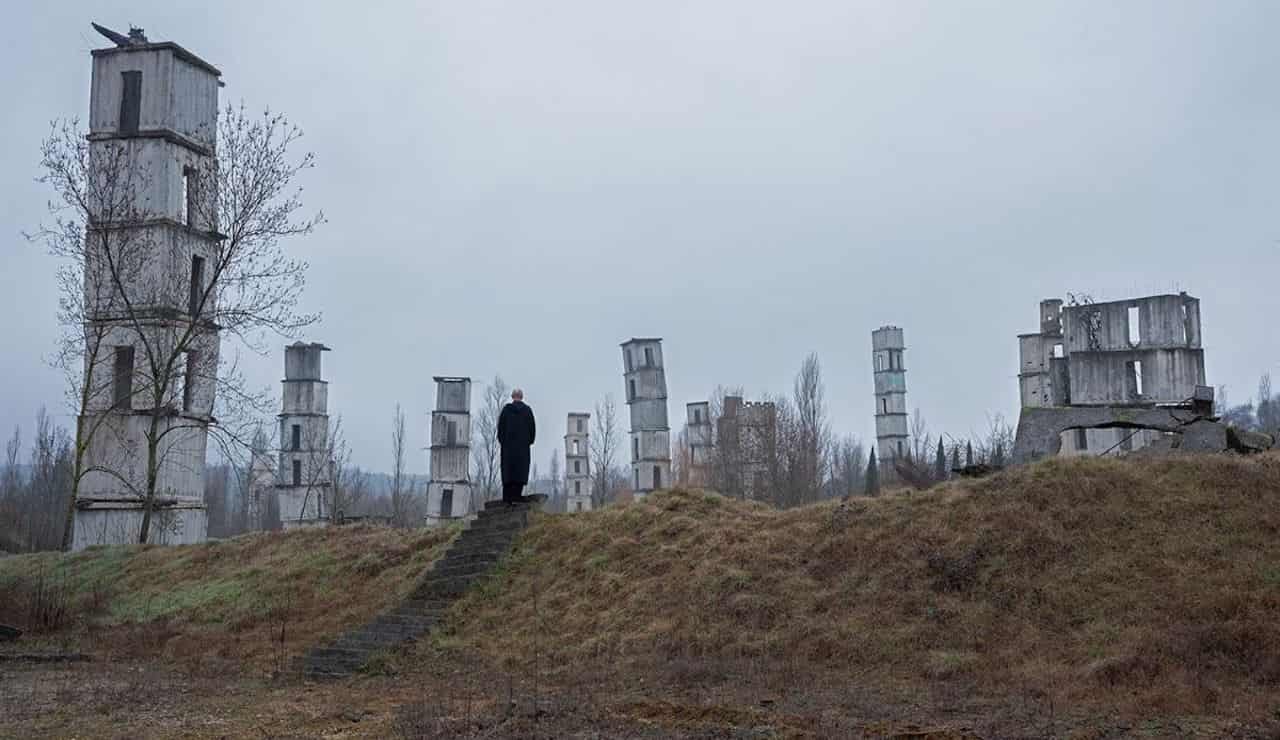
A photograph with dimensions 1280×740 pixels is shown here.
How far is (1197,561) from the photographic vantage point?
11953mm

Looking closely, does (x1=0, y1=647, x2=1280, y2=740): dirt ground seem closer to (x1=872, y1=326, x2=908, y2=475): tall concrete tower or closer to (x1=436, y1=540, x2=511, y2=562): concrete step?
(x1=436, y1=540, x2=511, y2=562): concrete step

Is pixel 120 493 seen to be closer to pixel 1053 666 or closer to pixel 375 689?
pixel 375 689

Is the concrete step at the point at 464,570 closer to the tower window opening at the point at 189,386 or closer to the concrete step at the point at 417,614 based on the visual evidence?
the concrete step at the point at 417,614

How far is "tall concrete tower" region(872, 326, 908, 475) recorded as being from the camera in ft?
179

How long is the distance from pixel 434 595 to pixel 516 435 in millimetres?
2674

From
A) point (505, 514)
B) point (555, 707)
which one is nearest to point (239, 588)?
point (505, 514)

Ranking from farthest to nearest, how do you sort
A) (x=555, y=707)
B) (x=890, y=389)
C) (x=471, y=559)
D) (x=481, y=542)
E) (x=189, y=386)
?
(x=890, y=389) → (x=189, y=386) → (x=481, y=542) → (x=471, y=559) → (x=555, y=707)

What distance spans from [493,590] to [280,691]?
12.8 ft

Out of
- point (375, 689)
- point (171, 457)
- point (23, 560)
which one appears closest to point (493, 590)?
point (375, 689)

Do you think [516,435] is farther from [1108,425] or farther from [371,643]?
[1108,425]

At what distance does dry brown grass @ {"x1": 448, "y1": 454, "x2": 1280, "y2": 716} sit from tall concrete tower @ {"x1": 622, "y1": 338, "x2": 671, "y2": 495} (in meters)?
28.7

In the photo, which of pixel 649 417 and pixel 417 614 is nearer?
pixel 417 614

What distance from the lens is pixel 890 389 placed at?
54438 millimetres

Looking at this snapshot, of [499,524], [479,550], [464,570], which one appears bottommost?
[464,570]
